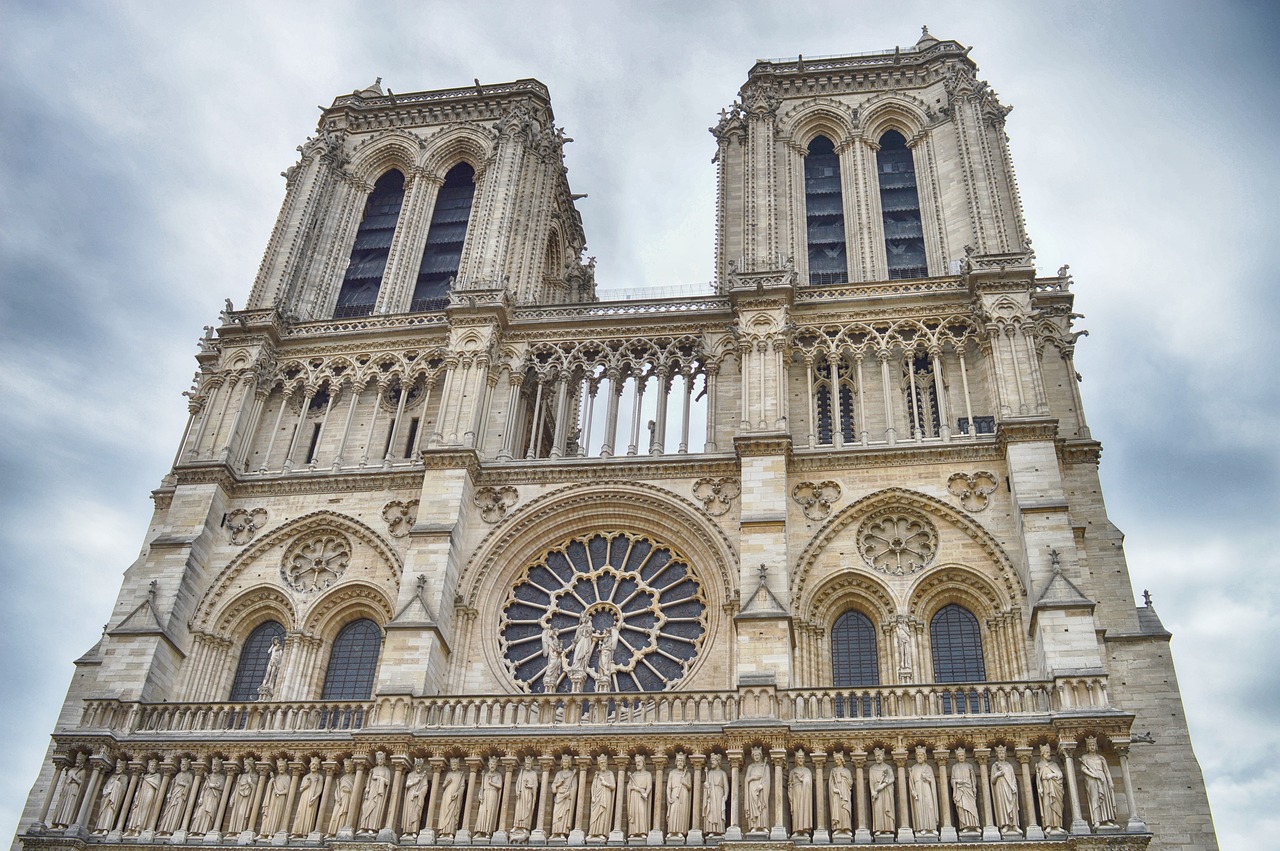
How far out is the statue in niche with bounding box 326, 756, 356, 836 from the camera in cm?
2150

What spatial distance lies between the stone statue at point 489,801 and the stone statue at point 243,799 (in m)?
4.41

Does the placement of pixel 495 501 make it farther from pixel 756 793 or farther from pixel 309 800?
pixel 756 793

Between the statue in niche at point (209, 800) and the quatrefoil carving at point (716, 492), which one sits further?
the quatrefoil carving at point (716, 492)

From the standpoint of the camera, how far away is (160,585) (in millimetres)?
26016

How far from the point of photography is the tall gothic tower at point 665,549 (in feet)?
69.0

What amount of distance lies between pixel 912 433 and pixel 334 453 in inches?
537

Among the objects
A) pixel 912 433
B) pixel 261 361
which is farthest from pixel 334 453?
pixel 912 433

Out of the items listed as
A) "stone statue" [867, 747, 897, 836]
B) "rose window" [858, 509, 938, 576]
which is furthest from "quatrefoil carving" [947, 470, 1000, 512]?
"stone statue" [867, 747, 897, 836]

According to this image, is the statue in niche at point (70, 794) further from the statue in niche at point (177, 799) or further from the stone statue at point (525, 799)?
the stone statue at point (525, 799)

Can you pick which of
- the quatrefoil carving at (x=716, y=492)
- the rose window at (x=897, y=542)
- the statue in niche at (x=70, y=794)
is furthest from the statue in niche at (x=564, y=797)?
the statue in niche at (x=70, y=794)

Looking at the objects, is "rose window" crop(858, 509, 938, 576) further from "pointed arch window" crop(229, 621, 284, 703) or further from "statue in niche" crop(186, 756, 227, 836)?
"statue in niche" crop(186, 756, 227, 836)

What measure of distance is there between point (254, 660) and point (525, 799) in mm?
8390

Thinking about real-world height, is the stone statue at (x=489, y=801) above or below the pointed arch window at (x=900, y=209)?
below

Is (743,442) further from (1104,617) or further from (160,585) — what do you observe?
(160,585)
